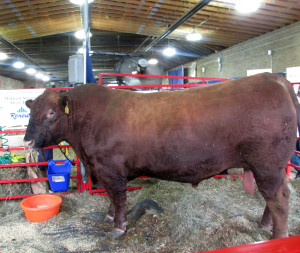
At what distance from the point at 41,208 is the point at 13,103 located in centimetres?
182

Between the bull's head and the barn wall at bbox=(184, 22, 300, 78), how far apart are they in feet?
30.1

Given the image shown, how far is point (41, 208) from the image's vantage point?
3045mm

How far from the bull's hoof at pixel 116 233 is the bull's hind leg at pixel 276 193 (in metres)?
1.63

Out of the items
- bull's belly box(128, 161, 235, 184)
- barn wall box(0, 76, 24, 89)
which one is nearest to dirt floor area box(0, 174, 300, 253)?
bull's belly box(128, 161, 235, 184)

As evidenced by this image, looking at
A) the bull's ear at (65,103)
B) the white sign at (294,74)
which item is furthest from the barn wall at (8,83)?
the white sign at (294,74)

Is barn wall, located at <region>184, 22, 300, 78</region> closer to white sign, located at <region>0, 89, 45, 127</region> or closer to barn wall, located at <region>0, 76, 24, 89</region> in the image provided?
white sign, located at <region>0, 89, 45, 127</region>

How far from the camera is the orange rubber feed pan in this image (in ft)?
9.94

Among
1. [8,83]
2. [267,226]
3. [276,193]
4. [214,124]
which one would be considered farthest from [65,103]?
[8,83]

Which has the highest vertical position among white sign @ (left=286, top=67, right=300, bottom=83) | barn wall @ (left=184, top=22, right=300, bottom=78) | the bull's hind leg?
barn wall @ (left=184, top=22, right=300, bottom=78)

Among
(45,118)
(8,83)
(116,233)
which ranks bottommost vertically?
(116,233)

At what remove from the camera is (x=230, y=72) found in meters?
12.7

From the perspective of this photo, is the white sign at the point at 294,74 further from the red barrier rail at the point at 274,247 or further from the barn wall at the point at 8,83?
the barn wall at the point at 8,83

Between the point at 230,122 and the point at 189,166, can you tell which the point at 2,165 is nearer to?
the point at 189,166

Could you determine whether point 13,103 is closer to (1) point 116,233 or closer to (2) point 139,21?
(1) point 116,233
